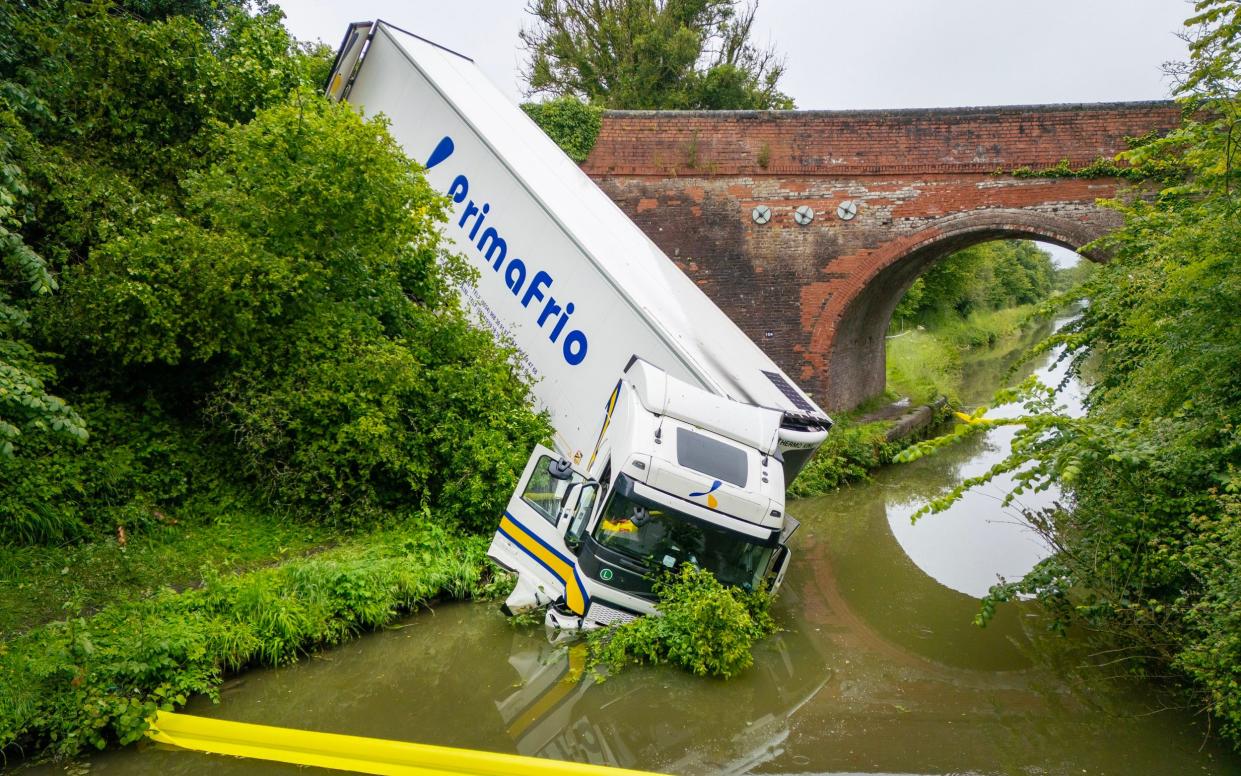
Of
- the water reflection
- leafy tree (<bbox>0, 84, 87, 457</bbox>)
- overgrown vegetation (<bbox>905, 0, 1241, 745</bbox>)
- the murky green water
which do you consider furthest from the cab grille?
leafy tree (<bbox>0, 84, 87, 457</bbox>)

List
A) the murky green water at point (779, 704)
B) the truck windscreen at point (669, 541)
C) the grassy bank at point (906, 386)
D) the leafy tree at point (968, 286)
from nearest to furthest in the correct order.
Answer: the murky green water at point (779, 704), the truck windscreen at point (669, 541), the grassy bank at point (906, 386), the leafy tree at point (968, 286)

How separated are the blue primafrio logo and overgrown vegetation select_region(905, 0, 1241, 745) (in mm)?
3993

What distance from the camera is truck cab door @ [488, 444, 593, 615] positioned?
6.79 m

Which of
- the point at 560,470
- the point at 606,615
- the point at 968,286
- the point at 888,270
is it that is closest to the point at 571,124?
the point at 888,270

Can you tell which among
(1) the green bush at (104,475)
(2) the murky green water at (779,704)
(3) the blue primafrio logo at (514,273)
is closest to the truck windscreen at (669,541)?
(2) the murky green water at (779,704)

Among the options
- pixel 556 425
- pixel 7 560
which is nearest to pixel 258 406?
pixel 7 560

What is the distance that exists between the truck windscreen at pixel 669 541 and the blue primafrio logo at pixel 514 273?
7.96 feet

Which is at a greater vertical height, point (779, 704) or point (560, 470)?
point (560, 470)

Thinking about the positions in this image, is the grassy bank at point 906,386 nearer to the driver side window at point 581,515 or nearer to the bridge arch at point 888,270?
the bridge arch at point 888,270

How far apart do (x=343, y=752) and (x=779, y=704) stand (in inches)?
120

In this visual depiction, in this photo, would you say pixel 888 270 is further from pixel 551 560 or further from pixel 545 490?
pixel 551 560

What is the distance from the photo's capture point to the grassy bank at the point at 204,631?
498 centimetres

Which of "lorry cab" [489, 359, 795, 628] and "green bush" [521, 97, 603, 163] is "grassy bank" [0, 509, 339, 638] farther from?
"green bush" [521, 97, 603, 163]

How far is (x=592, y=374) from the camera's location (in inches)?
327
